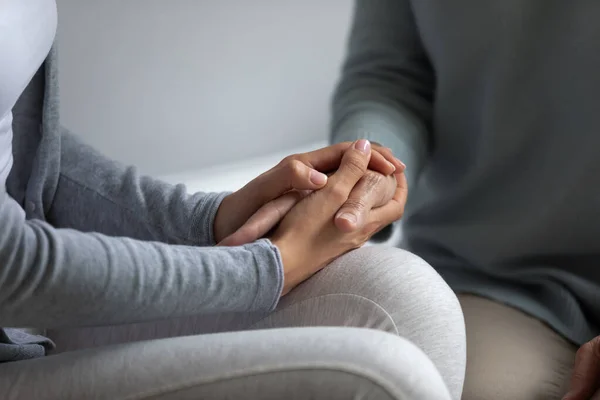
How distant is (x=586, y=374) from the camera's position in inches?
29.0

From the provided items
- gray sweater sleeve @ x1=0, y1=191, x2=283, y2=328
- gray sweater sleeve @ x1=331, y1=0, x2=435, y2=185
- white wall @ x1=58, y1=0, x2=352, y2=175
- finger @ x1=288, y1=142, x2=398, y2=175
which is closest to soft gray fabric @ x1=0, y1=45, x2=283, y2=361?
gray sweater sleeve @ x1=0, y1=191, x2=283, y2=328

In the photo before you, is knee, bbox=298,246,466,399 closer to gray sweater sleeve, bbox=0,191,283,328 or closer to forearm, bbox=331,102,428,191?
gray sweater sleeve, bbox=0,191,283,328

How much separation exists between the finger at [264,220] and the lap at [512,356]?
251 millimetres

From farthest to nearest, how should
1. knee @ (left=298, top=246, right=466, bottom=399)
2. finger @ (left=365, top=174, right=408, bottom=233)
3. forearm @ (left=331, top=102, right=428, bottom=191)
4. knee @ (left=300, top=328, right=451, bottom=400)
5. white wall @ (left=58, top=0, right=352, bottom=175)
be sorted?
1. white wall @ (left=58, top=0, right=352, bottom=175)
2. forearm @ (left=331, top=102, right=428, bottom=191)
3. finger @ (left=365, top=174, right=408, bottom=233)
4. knee @ (left=298, top=246, right=466, bottom=399)
5. knee @ (left=300, top=328, right=451, bottom=400)

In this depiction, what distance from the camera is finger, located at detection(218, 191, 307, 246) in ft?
2.37

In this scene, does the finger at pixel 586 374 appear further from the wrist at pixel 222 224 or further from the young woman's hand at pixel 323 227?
the wrist at pixel 222 224

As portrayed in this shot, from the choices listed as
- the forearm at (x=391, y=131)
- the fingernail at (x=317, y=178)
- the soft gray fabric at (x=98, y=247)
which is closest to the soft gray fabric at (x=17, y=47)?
the soft gray fabric at (x=98, y=247)

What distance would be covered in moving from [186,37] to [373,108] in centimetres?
54

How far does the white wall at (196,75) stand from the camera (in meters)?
1.27

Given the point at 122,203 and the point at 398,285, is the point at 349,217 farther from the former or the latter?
Answer: the point at 122,203

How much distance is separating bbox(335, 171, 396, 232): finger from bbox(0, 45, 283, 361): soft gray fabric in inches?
3.4

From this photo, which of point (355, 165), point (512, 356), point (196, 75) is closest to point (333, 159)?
point (355, 165)

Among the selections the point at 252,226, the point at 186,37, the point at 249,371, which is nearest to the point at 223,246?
the point at 252,226

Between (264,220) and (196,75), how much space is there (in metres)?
0.72
